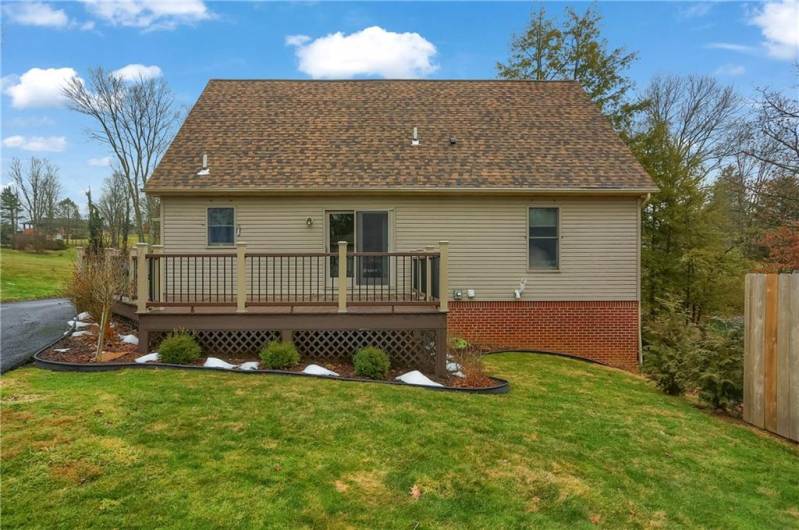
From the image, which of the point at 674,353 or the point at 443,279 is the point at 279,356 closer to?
the point at 443,279

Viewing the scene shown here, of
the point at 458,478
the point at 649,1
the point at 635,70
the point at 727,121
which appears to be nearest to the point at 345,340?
the point at 458,478

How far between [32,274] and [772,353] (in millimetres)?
31164

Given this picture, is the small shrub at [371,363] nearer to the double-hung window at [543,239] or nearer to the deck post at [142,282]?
the deck post at [142,282]

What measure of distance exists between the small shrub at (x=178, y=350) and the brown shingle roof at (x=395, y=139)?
4.46 metres

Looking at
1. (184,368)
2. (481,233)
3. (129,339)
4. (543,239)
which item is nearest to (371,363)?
(184,368)

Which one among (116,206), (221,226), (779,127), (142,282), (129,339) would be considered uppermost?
(779,127)

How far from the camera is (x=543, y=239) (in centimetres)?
1105

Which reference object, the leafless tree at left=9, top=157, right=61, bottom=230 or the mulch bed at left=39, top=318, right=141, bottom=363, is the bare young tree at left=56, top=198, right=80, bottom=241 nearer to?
the leafless tree at left=9, top=157, right=61, bottom=230

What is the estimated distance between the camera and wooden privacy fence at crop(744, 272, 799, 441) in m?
5.30

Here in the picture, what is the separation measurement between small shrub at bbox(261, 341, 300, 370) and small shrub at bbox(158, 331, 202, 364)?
3.44 ft

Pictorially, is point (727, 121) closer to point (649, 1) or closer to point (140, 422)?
point (649, 1)

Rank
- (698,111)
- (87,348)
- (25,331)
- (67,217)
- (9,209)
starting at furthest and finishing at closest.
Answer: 1. (67,217)
2. (9,209)
3. (698,111)
4. (25,331)
5. (87,348)

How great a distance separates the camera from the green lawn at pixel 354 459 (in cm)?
329

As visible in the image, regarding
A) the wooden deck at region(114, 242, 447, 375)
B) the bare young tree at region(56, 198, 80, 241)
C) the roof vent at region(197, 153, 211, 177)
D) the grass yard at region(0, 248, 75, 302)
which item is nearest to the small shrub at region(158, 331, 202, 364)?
the wooden deck at region(114, 242, 447, 375)
